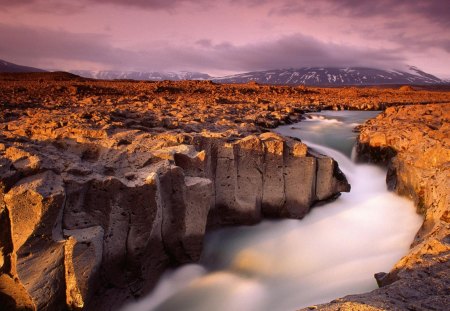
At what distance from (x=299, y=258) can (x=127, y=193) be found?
4.34m

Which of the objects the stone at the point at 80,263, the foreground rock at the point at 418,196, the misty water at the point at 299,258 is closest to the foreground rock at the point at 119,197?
the stone at the point at 80,263

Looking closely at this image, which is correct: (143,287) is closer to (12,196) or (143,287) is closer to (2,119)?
(12,196)

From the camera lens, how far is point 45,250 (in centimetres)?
502

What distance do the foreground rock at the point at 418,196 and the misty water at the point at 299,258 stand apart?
2.32 feet

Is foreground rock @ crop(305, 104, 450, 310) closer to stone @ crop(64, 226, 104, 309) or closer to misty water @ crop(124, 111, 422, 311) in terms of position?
misty water @ crop(124, 111, 422, 311)

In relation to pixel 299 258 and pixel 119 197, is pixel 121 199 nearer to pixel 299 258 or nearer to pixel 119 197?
pixel 119 197

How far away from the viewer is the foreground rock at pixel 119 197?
16.3 feet

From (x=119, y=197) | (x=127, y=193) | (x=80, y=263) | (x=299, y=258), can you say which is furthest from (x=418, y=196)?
(x=80, y=263)

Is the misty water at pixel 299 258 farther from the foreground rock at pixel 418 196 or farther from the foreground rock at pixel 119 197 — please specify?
the foreground rock at pixel 418 196

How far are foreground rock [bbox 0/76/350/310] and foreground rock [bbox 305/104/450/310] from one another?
6.45 feet

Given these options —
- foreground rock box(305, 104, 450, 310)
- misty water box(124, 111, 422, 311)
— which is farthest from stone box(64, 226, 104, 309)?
foreground rock box(305, 104, 450, 310)

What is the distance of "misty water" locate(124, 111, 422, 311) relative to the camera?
6.57m

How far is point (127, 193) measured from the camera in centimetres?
595

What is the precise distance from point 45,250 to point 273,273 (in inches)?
181
